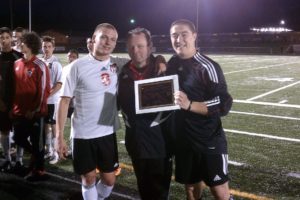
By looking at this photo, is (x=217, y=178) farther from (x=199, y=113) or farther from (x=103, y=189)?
(x=103, y=189)

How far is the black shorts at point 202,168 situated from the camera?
3.31 metres

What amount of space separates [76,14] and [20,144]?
74.2m

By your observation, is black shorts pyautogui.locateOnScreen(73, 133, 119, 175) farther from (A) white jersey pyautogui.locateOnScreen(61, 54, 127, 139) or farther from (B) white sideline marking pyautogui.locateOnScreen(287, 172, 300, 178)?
(B) white sideline marking pyautogui.locateOnScreen(287, 172, 300, 178)

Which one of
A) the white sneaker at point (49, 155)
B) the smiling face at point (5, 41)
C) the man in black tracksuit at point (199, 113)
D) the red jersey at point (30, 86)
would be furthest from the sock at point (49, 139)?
the man in black tracksuit at point (199, 113)

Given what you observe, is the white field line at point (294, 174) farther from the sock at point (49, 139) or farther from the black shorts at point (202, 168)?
the sock at point (49, 139)

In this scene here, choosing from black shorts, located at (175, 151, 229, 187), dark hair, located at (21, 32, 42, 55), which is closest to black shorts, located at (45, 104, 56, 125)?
dark hair, located at (21, 32, 42, 55)

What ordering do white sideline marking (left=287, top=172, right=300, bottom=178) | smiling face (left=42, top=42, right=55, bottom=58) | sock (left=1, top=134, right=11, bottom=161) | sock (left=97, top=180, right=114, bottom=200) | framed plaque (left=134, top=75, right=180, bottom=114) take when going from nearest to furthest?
framed plaque (left=134, top=75, right=180, bottom=114) < sock (left=97, top=180, right=114, bottom=200) < white sideline marking (left=287, top=172, right=300, bottom=178) < sock (left=1, top=134, right=11, bottom=161) < smiling face (left=42, top=42, right=55, bottom=58)

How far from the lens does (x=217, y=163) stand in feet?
10.9

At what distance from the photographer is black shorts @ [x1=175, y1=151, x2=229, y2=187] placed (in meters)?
3.31

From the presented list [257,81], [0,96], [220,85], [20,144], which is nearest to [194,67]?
[220,85]

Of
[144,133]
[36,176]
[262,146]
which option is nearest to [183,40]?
[144,133]

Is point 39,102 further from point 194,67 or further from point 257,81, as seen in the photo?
point 257,81

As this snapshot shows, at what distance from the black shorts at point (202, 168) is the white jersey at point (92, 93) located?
2.52ft

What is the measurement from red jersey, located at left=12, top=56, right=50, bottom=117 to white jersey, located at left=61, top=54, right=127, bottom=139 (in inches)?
59.5
